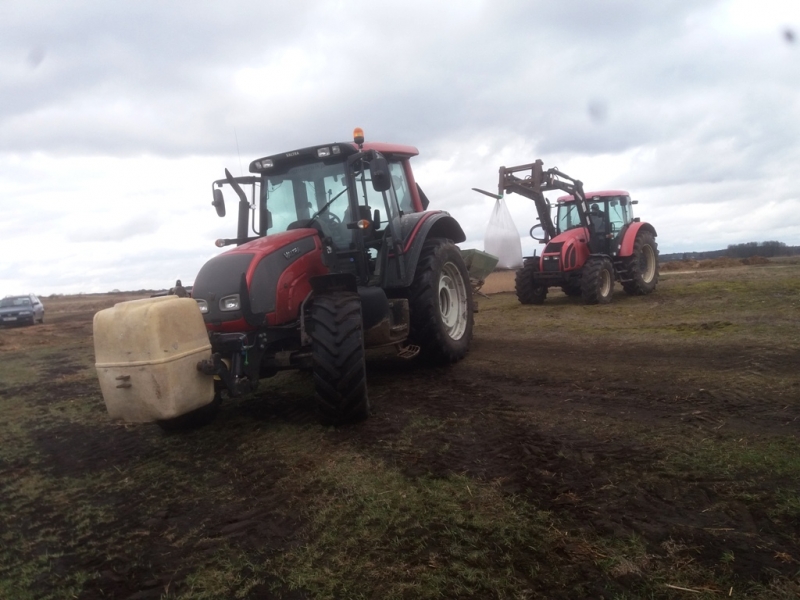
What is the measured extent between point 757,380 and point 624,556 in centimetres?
344

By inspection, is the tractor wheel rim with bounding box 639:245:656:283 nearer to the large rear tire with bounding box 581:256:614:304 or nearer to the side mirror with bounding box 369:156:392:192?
the large rear tire with bounding box 581:256:614:304

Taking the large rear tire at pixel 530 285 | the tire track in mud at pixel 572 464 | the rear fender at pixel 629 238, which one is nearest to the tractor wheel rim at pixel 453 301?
the tire track in mud at pixel 572 464

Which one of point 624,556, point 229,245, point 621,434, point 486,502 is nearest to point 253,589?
point 486,502

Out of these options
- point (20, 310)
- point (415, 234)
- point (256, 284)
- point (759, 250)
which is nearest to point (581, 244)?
point (415, 234)

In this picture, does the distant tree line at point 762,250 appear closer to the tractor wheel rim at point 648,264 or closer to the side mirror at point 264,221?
the tractor wheel rim at point 648,264

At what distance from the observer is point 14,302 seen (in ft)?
73.3

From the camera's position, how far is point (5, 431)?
21.2ft

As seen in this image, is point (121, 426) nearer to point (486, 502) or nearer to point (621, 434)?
point (486, 502)

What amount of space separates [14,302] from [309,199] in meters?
20.0

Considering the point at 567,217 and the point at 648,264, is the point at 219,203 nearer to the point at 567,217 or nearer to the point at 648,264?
the point at 567,217

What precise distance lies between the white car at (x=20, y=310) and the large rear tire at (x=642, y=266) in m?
18.9

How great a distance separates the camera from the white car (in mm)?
21719

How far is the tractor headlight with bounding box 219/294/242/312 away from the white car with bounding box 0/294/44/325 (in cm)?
1969

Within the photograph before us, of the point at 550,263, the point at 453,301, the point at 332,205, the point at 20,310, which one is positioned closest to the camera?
the point at 332,205
